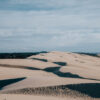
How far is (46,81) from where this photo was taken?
730 cm

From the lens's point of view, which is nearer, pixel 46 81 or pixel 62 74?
pixel 46 81

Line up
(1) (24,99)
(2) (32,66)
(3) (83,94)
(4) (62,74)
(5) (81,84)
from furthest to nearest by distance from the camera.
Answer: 1. (2) (32,66)
2. (4) (62,74)
3. (5) (81,84)
4. (3) (83,94)
5. (1) (24,99)

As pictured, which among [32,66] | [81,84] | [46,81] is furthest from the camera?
[32,66]

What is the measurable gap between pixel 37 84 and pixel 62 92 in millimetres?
934

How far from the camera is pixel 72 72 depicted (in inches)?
431

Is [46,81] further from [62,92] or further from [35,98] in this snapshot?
[35,98]

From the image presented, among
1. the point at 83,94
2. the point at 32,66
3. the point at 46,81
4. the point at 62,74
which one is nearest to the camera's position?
the point at 83,94

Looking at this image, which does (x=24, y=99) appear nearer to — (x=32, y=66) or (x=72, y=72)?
(x=72, y=72)

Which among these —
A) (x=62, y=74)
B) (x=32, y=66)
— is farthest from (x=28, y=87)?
(x=32, y=66)

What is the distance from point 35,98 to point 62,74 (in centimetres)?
531

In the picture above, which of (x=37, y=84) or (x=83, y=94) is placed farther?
(x=37, y=84)

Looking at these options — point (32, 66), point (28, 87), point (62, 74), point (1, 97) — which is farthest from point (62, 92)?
point (32, 66)

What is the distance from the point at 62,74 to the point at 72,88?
172 inches

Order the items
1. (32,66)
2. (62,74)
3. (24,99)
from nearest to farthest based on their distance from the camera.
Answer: (24,99)
(62,74)
(32,66)
